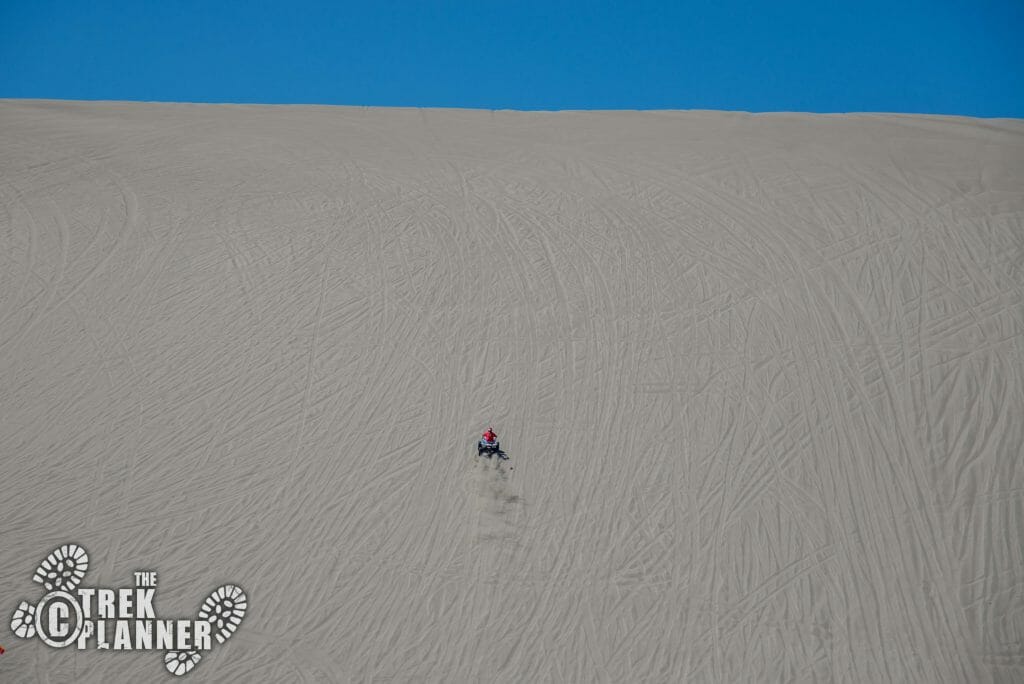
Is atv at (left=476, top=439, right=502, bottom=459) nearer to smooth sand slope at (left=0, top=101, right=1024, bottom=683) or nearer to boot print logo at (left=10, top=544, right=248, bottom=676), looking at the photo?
smooth sand slope at (left=0, top=101, right=1024, bottom=683)

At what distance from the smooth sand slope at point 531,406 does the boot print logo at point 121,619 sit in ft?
0.67

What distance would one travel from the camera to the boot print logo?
1063 cm

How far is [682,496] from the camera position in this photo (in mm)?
12477

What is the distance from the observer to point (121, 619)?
10906 millimetres

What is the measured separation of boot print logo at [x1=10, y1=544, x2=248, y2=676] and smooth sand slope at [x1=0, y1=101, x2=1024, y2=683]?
0.20 metres

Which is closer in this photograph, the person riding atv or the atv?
the person riding atv

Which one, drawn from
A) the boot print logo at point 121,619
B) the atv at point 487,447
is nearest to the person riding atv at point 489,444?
the atv at point 487,447

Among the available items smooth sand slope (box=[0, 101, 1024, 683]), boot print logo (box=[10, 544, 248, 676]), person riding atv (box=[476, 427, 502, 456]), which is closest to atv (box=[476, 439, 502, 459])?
person riding atv (box=[476, 427, 502, 456])

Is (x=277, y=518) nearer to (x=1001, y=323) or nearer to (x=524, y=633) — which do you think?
(x=524, y=633)

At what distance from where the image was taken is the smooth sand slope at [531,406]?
10.9 m

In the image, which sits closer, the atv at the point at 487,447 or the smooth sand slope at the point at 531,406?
the smooth sand slope at the point at 531,406

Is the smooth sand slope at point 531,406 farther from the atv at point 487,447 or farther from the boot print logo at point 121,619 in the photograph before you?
the atv at point 487,447

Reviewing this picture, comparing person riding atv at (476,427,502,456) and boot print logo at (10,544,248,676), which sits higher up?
person riding atv at (476,427,502,456)

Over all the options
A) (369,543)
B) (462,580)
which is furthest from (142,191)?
(462,580)
